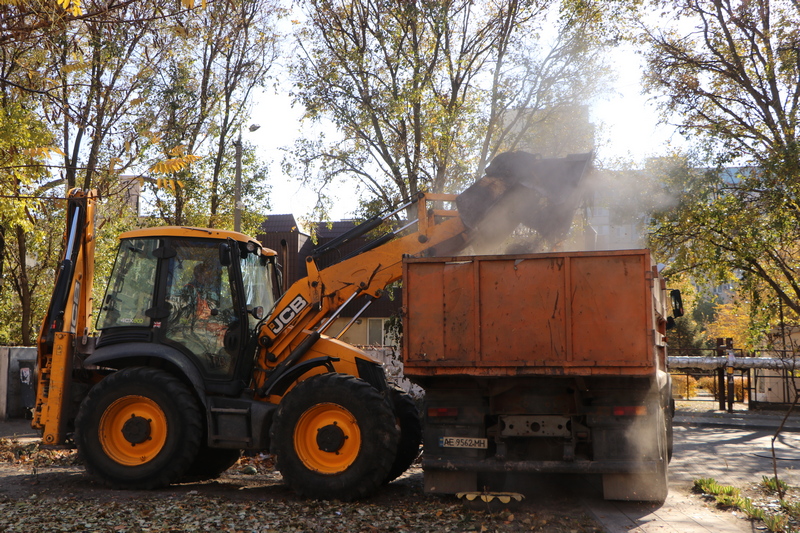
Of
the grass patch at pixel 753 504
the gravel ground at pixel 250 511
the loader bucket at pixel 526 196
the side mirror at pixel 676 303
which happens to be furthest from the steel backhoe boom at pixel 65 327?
the side mirror at pixel 676 303

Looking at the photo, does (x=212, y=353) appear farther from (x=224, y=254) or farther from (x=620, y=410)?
(x=620, y=410)

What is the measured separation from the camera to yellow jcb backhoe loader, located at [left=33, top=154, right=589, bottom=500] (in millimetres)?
7770

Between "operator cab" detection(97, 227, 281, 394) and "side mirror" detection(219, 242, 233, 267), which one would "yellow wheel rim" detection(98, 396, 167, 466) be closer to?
"operator cab" detection(97, 227, 281, 394)

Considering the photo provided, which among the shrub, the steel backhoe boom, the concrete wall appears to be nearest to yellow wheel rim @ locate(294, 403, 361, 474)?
the steel backhoe boom

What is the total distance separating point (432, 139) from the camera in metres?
16.3

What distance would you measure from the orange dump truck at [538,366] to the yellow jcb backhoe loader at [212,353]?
91cm

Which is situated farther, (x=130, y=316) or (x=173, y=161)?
(x=130, y=316)

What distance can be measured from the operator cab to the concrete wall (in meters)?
8.51

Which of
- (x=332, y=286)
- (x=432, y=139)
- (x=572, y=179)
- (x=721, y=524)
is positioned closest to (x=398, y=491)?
(x=332, y=286)

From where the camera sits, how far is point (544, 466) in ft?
22.9

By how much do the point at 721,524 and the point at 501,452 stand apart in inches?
83.3

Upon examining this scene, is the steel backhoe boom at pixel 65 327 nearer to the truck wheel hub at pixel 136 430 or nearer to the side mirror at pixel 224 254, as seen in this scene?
the truck wheel hub at pixel 136 430

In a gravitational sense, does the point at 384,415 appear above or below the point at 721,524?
above

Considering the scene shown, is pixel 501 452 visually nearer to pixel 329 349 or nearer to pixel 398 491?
pixel 398 491
